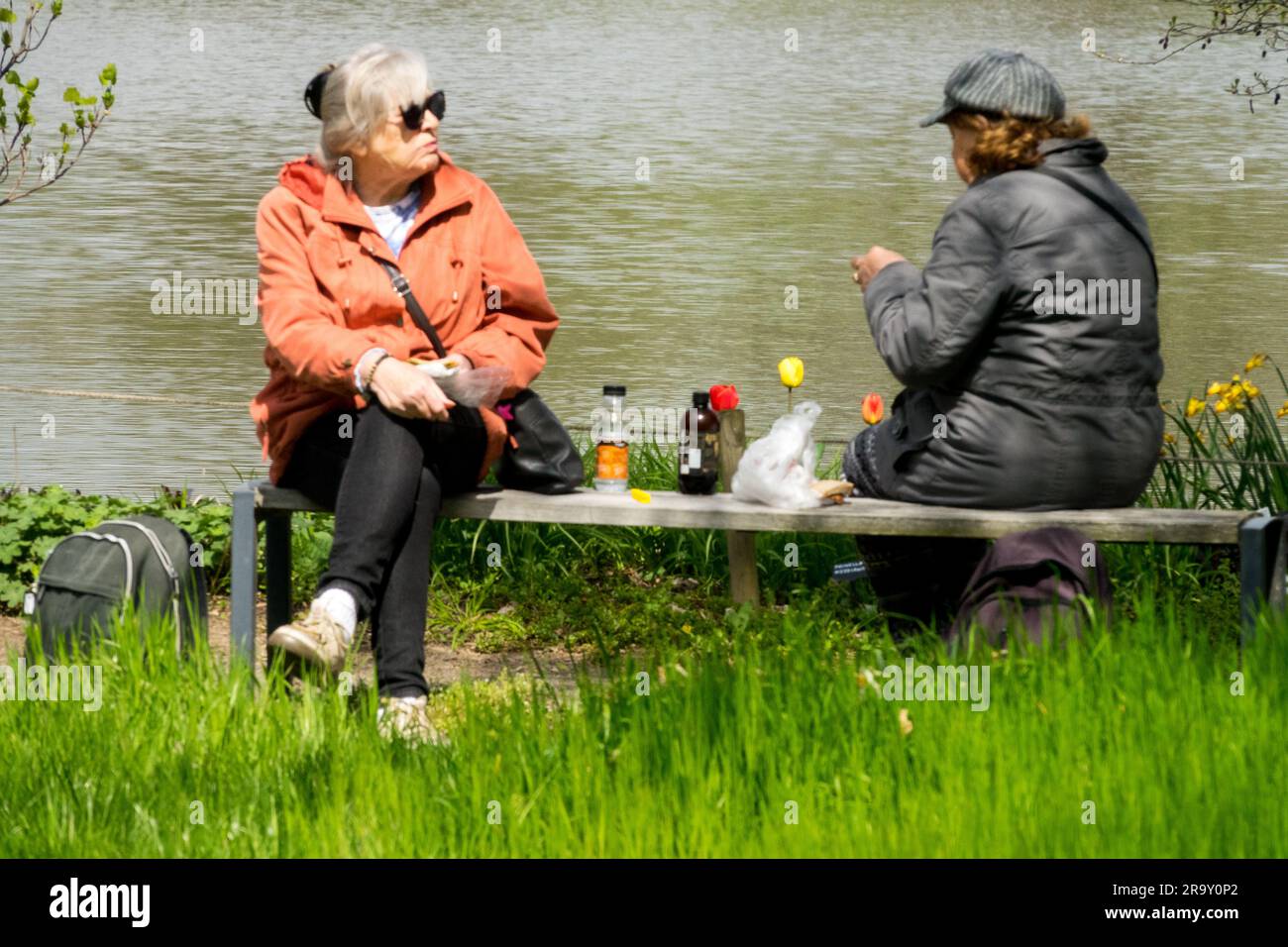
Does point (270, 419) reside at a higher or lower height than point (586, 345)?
lower

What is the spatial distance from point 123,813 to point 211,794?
0.58 ft

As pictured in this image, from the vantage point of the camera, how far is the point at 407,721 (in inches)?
189

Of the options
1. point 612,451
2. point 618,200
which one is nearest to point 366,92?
point 612,451

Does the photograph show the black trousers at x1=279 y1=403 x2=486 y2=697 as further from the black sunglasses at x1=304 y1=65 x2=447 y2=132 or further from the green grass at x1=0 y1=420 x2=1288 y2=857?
the black sunglasses at x1=304 y1=65 x2=447 y2=132

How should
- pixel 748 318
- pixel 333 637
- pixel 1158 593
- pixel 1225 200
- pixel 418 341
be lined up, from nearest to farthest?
pixel 333 637
pixel 418 341
pixel 1158 593
pixel 748 318
pixel 1225 200

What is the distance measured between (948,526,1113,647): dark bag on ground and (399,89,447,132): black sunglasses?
68.3 inches

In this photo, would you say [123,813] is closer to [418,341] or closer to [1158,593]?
[418,341]

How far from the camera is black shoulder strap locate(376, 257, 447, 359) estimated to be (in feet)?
17.0

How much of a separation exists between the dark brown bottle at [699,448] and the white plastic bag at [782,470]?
1.08 feet

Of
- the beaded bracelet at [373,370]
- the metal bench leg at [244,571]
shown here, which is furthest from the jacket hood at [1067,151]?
the metal bench leg at [244,571]

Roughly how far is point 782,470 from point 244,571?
1.35 m

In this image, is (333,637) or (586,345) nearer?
(333,637)
